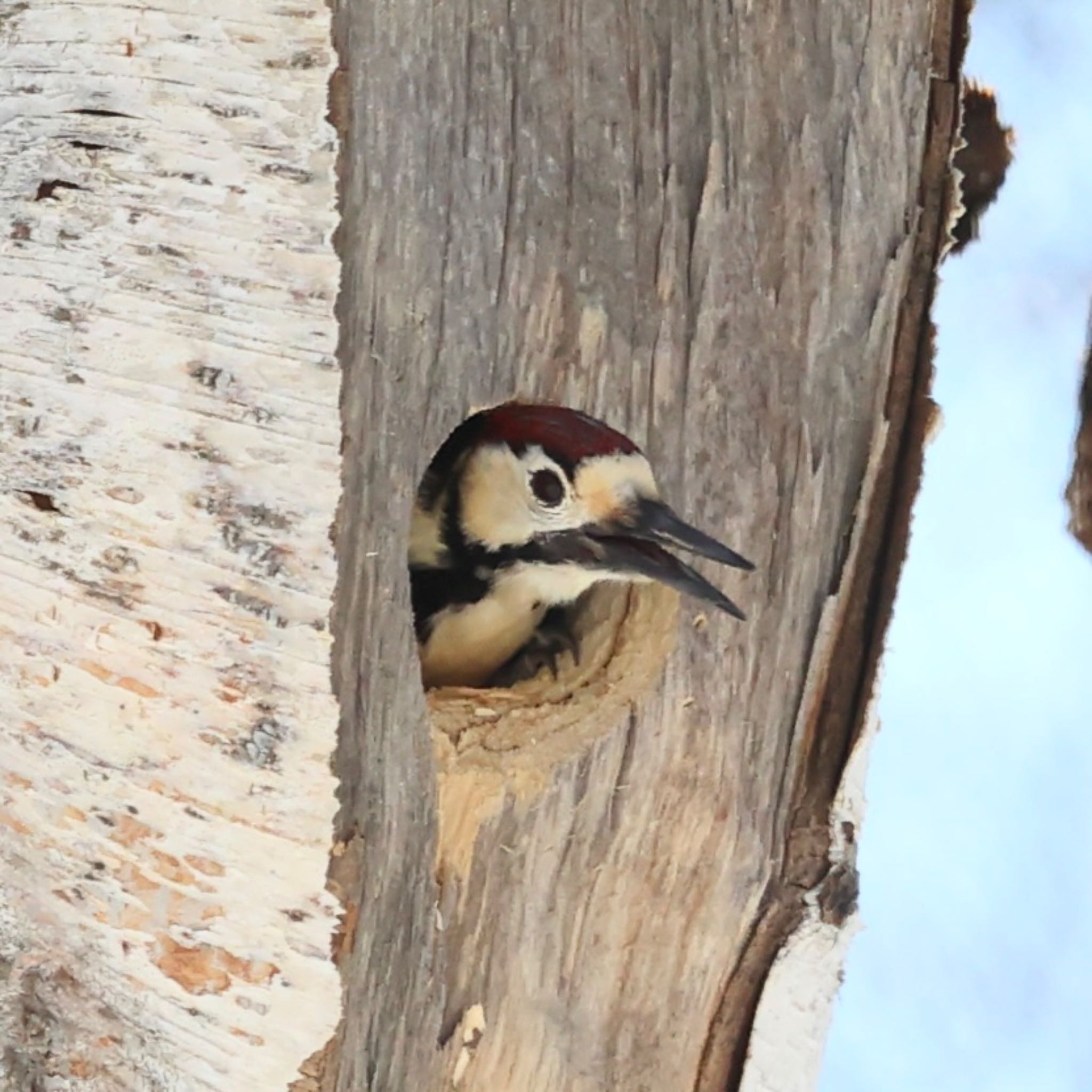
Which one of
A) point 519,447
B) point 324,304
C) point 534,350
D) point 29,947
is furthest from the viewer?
point 519,447

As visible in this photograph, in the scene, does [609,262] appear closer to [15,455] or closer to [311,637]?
[311,637]

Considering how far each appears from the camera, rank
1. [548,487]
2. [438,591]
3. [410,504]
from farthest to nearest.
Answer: [438,591] < [548,487] < [410,504]

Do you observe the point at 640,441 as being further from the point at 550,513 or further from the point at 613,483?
the point at 550,513

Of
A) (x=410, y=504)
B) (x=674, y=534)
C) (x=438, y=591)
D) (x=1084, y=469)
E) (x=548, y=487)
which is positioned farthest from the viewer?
(x=438, y=591)

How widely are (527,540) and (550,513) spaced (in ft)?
0.23

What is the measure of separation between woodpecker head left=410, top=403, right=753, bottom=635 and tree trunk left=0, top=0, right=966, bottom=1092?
0.20ft

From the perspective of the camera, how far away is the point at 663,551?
152cm

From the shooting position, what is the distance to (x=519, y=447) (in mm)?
1651

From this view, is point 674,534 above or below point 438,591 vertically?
above

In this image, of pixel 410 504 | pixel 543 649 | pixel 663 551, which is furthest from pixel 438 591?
pixel 410 504

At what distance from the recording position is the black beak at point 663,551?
144 cm

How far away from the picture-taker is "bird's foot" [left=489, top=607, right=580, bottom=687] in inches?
68.5

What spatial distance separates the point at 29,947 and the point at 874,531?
98 centimetres

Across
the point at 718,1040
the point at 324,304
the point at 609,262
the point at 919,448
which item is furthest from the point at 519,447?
the point at 718,1040
